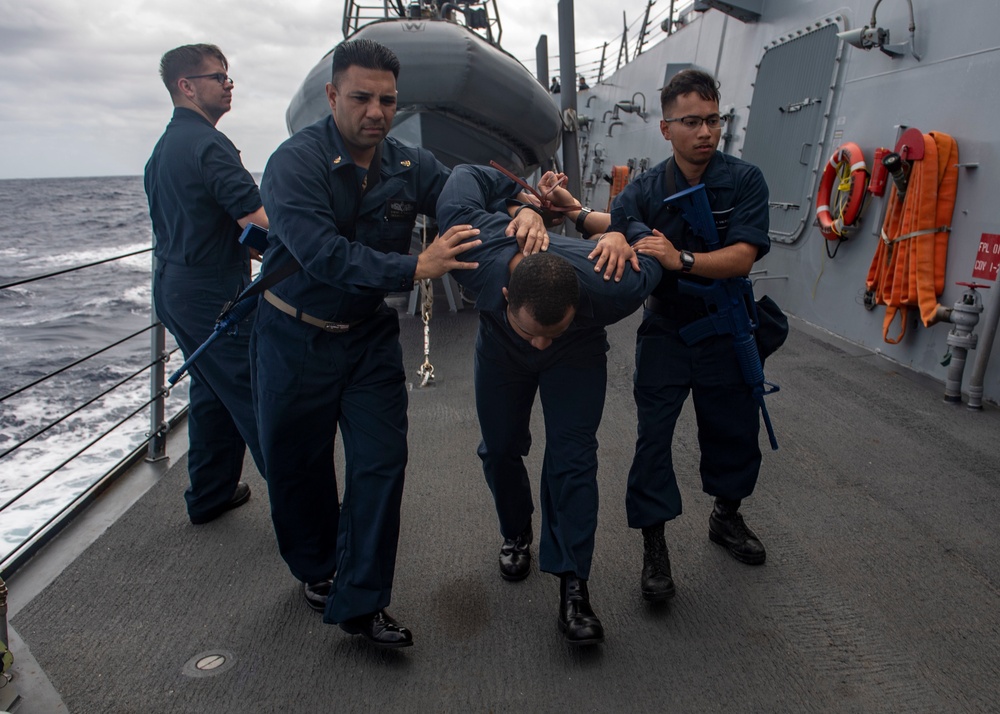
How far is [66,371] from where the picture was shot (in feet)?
27.3

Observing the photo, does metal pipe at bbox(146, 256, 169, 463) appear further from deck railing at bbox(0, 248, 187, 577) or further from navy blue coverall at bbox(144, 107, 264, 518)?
navy blue coverall at bbox(144, 107, 264, 518)

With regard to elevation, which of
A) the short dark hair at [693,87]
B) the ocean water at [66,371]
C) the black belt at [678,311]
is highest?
the short dark hair at [693,87]

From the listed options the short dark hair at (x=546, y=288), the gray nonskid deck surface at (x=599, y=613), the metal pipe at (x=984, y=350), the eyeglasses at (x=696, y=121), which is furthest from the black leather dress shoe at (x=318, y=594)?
the metal pipe at (x=984, y=350)

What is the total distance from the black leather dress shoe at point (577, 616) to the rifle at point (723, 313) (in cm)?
87

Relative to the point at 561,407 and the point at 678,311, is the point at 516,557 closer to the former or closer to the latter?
the point at 561,407

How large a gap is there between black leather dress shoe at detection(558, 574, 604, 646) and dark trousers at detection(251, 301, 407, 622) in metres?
0.53

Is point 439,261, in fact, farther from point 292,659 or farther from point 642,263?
point 292,659

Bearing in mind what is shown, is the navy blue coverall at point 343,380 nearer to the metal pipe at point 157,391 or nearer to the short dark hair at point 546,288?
the short dark hair at point 546,288

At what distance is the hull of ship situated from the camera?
5.68 metres

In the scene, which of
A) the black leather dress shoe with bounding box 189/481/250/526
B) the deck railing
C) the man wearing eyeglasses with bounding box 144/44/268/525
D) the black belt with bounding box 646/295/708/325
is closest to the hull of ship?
the deck railing

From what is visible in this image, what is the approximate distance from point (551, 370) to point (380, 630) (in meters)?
0.92

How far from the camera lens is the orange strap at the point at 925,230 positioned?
485 cm

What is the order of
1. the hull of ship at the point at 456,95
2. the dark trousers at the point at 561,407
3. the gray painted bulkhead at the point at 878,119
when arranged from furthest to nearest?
the hull of ship at the point at 456,95
the gray painted bulkhead at the point at 878,119
the dark trousers at the point at 561,407

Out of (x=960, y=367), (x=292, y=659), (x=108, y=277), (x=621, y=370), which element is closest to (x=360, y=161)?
(x=292, y=659)
